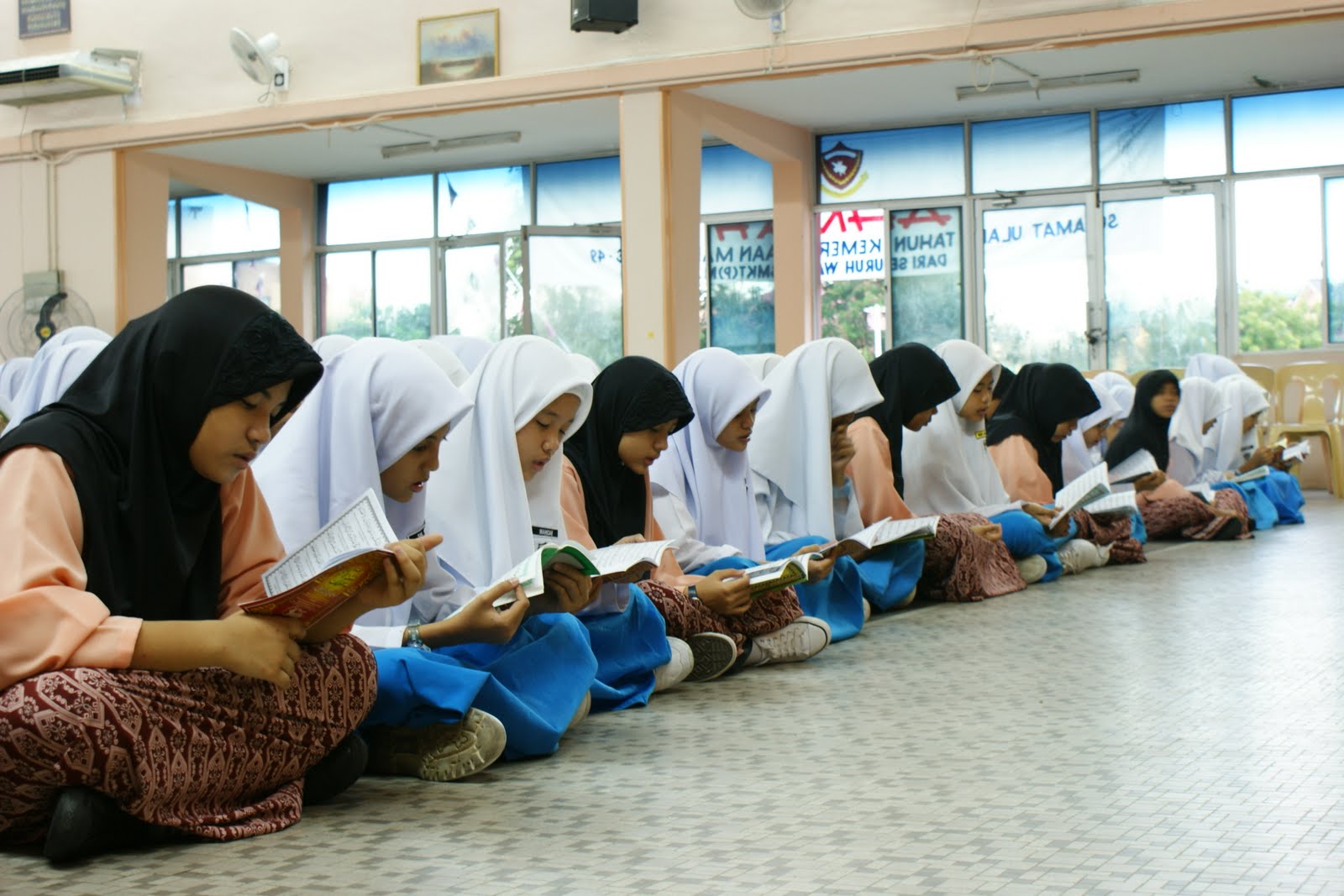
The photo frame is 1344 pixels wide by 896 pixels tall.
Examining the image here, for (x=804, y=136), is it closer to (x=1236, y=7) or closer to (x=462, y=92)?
(x=462, y=92)

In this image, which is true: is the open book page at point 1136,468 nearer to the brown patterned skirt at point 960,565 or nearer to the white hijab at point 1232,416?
the brown patterned skirt at point 960,565

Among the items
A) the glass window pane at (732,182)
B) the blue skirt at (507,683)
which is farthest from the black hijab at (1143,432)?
the blue skirt at (507,683)

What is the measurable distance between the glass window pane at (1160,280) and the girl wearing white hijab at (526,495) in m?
8.55

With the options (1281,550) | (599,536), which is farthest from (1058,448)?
(599,536)

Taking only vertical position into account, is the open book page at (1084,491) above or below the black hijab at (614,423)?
below

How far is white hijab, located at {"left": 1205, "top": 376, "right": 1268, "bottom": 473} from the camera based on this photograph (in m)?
8.07

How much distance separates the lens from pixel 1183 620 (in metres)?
4.10

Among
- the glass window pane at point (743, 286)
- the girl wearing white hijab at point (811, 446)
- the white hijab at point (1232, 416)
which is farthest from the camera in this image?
the glass window pane at point (743, 286)

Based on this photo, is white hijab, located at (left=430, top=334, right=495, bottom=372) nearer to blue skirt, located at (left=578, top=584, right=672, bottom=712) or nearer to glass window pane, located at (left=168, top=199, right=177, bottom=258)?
blue skirt, located at (left=578, top=584, right=672, bottom=712)

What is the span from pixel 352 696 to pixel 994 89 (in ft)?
28.7

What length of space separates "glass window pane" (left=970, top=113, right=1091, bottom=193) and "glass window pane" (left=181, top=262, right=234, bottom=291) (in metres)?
6.93

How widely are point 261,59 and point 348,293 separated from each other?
3.43 meters

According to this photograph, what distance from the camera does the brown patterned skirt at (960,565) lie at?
477 centimetres

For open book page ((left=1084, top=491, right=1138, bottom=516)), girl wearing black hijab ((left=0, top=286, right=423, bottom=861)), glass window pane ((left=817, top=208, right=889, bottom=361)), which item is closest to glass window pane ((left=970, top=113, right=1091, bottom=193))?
glass window pane ((left=817, top=208, right=889, bottom=361))
